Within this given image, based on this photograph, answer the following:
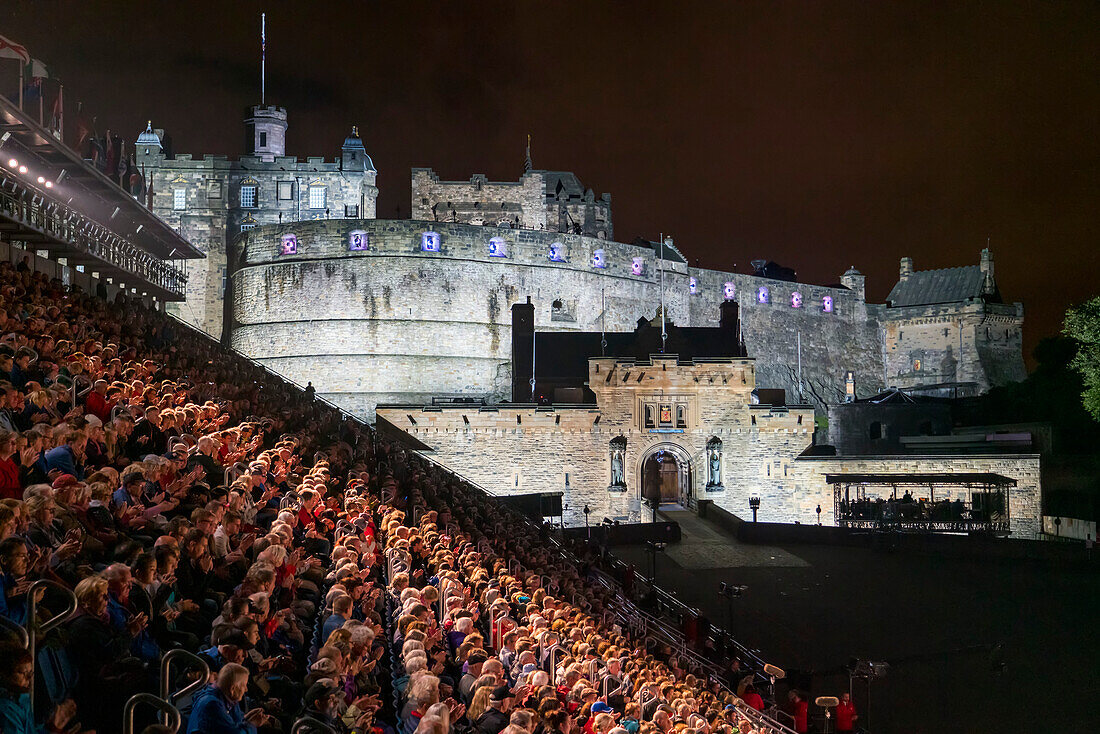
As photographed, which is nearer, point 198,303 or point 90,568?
point 90,568

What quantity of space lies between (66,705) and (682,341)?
3371cm

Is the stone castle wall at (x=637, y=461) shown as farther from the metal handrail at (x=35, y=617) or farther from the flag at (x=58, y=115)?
the metal handrail at (x=35, y=617)

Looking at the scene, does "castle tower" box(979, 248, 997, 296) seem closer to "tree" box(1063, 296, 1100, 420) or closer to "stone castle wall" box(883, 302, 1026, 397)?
"stone castle wall" box(883, 302, 1026, 397)

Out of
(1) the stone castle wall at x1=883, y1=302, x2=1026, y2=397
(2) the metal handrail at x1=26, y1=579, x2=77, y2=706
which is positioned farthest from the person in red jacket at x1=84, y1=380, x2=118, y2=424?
(1) the stone castle wall at x1=883, y1=302, x2=1026, y2=397

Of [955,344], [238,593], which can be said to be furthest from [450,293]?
[238,593]

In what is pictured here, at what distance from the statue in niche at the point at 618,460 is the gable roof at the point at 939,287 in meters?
35.0

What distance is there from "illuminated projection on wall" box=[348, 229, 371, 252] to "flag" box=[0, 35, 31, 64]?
2044 cm

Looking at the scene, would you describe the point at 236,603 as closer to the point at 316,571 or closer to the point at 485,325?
the point at 316,571

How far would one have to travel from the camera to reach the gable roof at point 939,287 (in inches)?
2425

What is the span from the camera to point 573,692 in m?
7.32

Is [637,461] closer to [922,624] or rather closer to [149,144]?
[922,624]

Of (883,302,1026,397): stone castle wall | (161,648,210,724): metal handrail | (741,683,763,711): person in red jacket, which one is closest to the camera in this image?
(161,648,210,724): metal handrail

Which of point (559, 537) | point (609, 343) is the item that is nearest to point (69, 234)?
point (559, 537)

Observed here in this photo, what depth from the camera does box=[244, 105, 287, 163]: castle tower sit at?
4925cm
